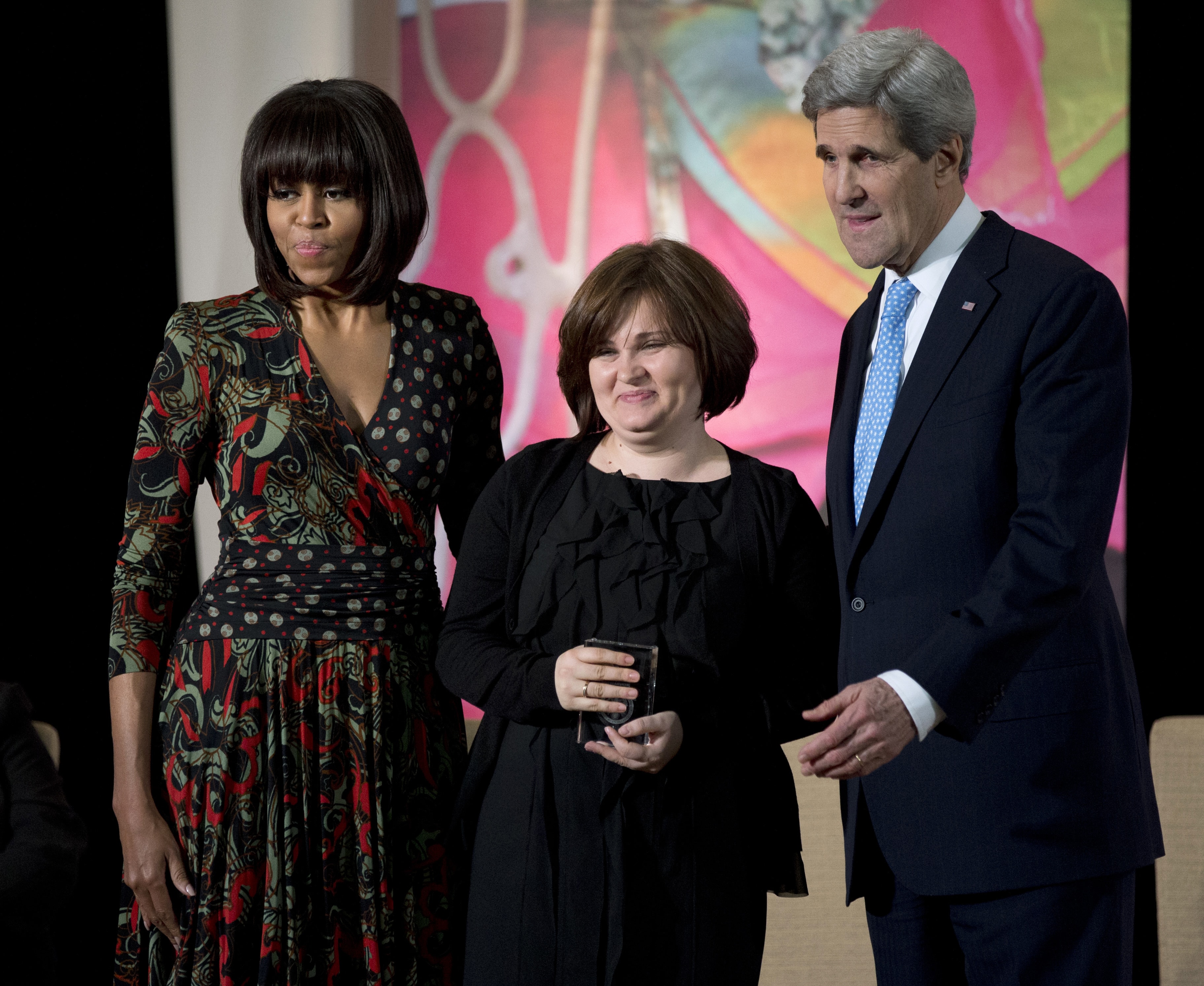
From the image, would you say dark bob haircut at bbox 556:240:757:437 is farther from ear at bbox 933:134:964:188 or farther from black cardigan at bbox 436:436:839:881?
ear at bbox 933:134:964:188

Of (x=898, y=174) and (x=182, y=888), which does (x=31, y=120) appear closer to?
(x=182, y=888)

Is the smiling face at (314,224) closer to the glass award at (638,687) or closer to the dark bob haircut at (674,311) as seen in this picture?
the dark bob haircut at (674,311)

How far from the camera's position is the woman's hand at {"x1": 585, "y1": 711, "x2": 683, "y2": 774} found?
4.82 ft

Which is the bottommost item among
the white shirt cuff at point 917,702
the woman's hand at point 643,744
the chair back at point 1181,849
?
the chair back at point 1181,849

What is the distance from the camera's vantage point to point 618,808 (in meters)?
1.54

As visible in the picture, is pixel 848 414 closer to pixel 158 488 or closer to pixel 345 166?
pixel 345 166

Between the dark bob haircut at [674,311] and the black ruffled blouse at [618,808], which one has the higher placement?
the dark bob haircut at [674,311]

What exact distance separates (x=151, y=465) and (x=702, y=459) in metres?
0.79

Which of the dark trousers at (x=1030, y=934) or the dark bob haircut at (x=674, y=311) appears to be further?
the dark bob haircut at (x=674, y=311)

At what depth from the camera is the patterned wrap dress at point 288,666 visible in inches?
67.0

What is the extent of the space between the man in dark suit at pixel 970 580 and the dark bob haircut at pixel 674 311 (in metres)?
0.18

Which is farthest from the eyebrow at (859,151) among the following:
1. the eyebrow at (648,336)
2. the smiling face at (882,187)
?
the eyebrow at (648,336)

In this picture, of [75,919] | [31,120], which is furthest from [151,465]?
[75,919]

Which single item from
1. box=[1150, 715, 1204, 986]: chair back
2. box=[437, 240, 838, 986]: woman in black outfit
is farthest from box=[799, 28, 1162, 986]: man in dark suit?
box=[1150, 715, 1204, 986]: chair back
